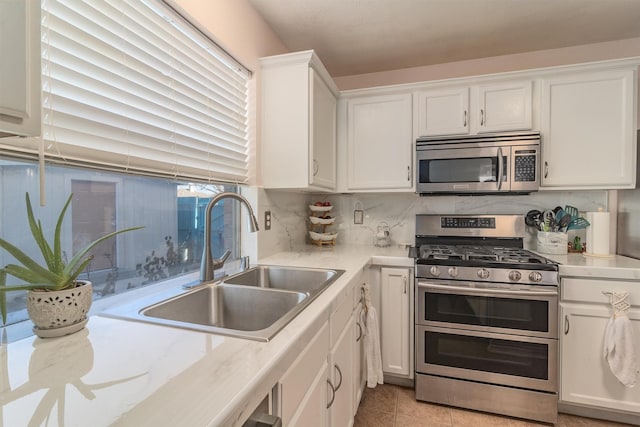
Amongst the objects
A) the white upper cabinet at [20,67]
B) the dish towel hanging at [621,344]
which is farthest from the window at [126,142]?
the dish towel hanging at [621,344]

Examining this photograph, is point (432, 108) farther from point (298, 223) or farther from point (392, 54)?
point (298, 223)

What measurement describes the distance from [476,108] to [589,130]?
→ 700 millimetres

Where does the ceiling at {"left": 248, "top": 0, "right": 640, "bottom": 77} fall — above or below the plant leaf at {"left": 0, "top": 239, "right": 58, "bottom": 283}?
above

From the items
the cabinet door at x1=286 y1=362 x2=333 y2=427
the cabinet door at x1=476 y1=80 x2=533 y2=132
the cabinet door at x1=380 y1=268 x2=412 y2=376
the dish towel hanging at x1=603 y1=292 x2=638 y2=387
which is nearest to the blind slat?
the cabinet door at x1=286 y1=362 x2=333 y2=427

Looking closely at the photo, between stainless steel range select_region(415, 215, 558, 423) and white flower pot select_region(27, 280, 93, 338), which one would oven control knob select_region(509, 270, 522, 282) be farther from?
white flower pot select_region(27, 280, 93, 338)

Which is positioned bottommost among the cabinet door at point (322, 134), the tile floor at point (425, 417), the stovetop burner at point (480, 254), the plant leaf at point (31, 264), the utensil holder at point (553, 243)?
the tile floor at point (425, 417)

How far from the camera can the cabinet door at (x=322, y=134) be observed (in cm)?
189

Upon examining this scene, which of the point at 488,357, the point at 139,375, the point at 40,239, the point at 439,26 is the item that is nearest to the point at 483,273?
the point at 488,357

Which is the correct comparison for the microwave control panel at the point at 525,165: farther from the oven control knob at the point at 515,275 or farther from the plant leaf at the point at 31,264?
the plant leaf at the point at 31,264

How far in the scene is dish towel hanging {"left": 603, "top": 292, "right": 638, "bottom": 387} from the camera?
161cm

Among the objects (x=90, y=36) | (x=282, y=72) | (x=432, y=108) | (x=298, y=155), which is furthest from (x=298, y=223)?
(x=90, y=36)

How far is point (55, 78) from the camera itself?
863mm

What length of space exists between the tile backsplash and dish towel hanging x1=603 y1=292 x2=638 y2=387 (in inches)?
33.3

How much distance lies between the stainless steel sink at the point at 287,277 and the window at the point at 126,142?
11.7 inches
